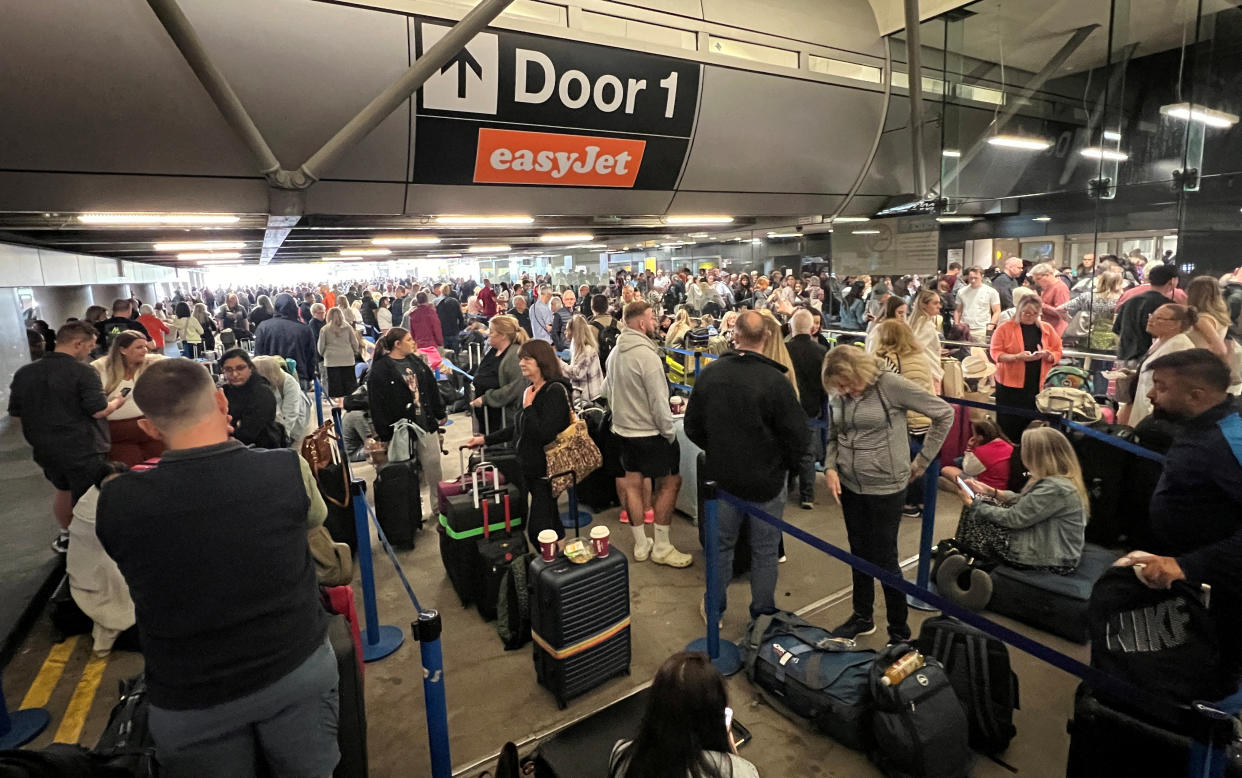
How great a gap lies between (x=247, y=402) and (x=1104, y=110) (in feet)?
28.0

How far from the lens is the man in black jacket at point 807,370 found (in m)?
5.53

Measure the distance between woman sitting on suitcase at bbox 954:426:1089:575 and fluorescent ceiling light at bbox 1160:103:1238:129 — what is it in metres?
4.99

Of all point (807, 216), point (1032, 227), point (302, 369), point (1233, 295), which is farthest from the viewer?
point (1032, 227)

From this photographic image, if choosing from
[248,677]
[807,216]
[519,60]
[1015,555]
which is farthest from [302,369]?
[1015,555]

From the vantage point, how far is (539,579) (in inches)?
125

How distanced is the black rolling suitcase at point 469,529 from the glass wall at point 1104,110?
6.45 m

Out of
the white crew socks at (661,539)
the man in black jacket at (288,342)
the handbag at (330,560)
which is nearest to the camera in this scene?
the handbag at (330,560)

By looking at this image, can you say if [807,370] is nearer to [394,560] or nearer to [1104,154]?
[394,560]

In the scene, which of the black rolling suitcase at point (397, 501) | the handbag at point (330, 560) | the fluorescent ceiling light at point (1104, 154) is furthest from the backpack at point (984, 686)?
the fluorescent ceiling light at point (1104, 154)

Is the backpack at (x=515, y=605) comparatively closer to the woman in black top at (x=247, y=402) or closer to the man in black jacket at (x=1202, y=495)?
the woman in black top at (x=247, y=402)

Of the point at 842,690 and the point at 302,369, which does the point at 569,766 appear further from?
the point at 302,369


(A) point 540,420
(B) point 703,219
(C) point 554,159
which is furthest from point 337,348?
(A) point 540,420

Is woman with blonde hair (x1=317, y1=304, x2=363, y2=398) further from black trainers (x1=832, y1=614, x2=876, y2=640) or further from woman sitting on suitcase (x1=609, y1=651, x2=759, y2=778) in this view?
woman sitting on suitcase (x1=609, y1=651, x2=759, y2=778)

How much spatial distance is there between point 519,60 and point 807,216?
457 cm
